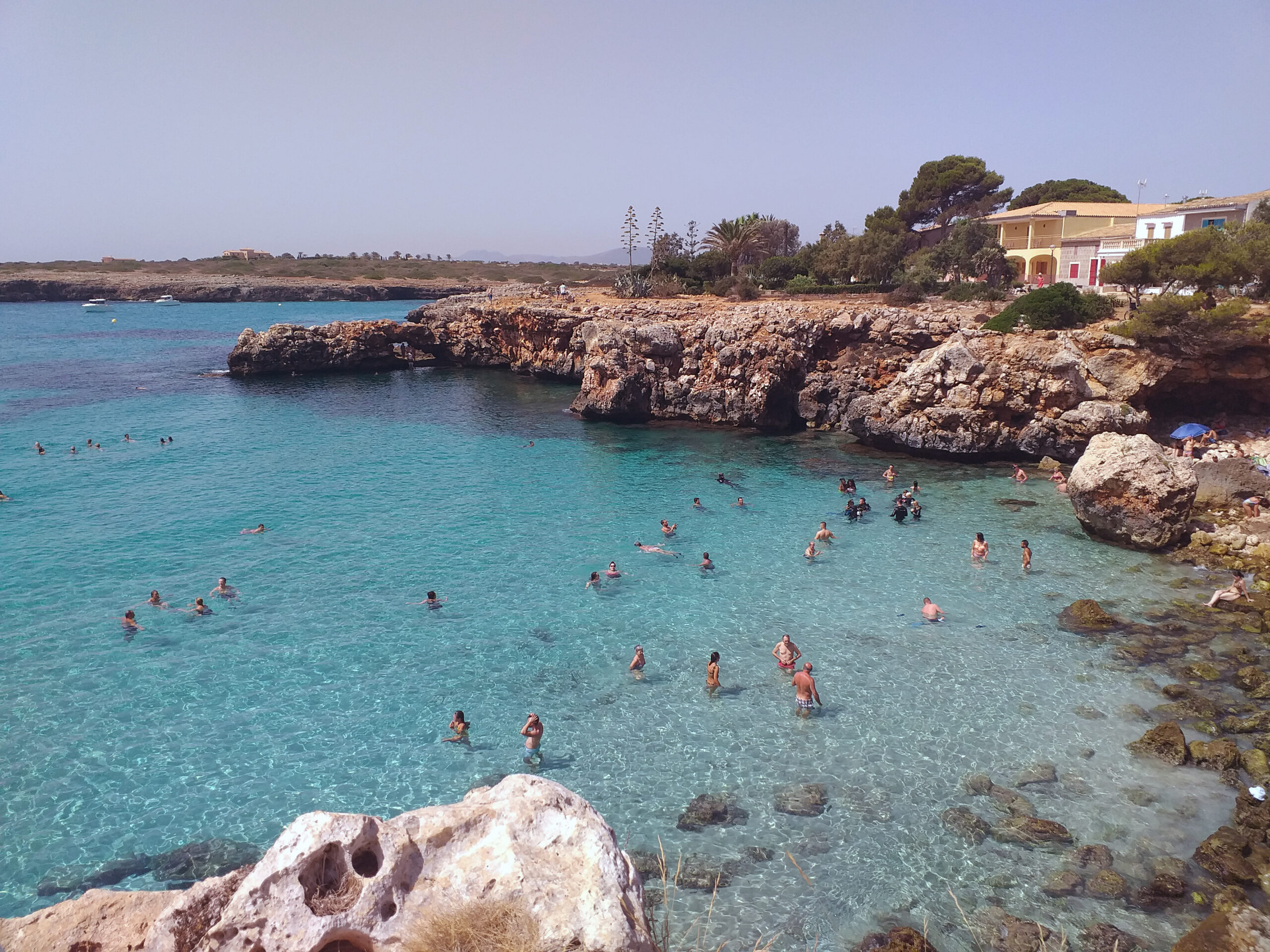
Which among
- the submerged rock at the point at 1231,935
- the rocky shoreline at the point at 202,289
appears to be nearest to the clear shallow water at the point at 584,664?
the submerged rock at the point at 1231,935

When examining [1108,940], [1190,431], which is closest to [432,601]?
[1108,940]

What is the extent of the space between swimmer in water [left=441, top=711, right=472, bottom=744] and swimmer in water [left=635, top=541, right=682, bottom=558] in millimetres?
9115

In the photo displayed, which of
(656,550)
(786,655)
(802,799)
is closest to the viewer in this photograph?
(802,799)

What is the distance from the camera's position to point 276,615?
17266mm

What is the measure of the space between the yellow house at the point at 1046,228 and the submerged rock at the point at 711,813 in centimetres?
4387

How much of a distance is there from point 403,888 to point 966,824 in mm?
8896

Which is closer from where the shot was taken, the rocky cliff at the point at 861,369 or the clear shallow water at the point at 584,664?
the clear shallow water at the point at 584,664

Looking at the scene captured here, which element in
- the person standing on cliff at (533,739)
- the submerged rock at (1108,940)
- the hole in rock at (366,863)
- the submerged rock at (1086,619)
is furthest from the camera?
the submerged rock at (1086,619)

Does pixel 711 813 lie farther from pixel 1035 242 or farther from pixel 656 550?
pixel 1035 242

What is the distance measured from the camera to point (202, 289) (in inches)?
4685

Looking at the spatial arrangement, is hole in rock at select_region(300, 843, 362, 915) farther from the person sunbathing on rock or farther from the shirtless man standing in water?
the person sunbathing on rock

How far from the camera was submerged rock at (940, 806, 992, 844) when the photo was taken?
10.5 metres

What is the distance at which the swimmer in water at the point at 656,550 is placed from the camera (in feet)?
69.4

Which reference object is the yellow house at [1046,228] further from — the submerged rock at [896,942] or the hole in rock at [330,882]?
the hole in rock at [330,882]
